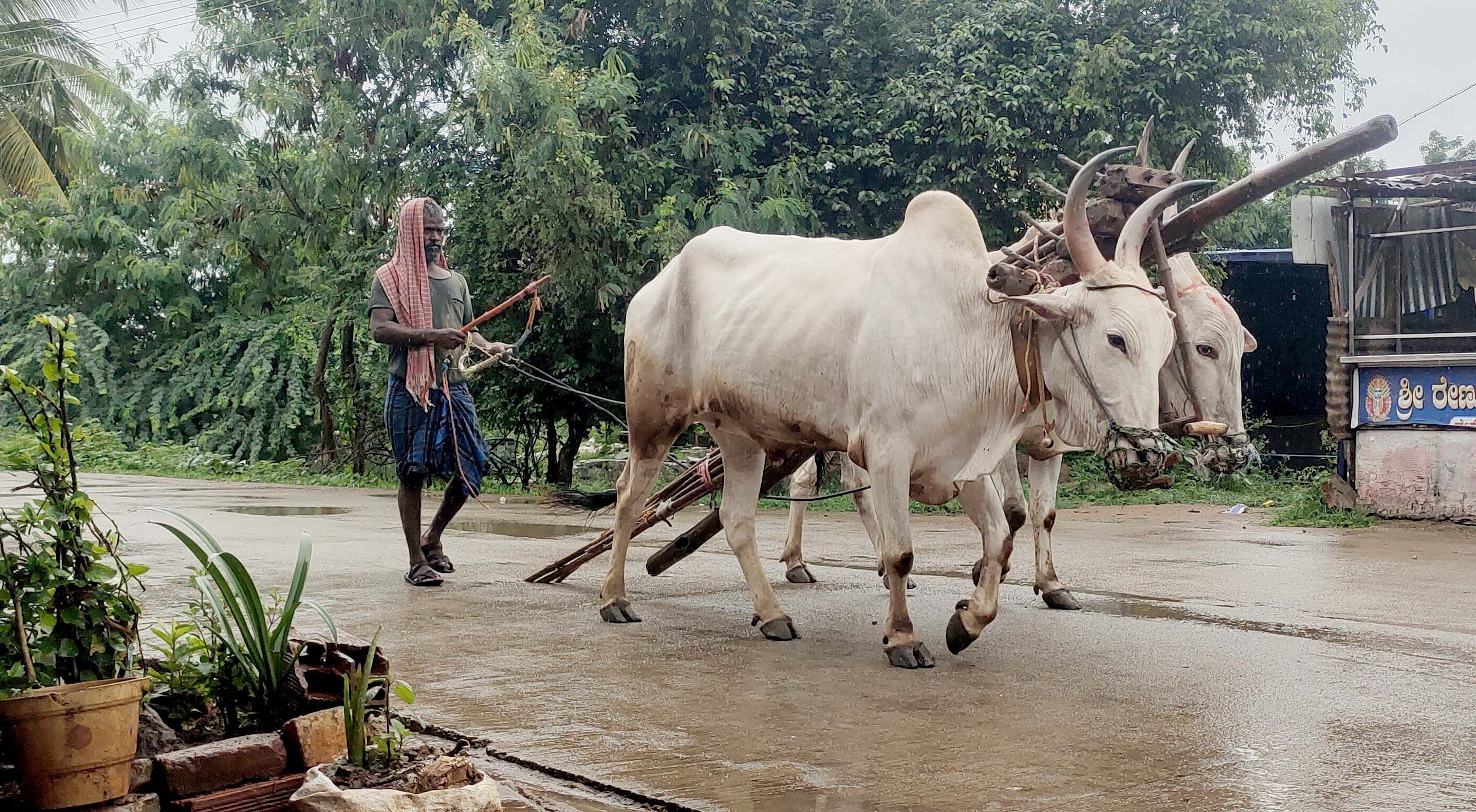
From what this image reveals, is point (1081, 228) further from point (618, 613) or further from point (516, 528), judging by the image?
point (516, 528)

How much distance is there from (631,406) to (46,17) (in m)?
22.3

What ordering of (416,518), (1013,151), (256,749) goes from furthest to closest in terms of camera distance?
(1013,151) → (416,518) → (256,749)

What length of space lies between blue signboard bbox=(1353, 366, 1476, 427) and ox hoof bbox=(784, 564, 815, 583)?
6986 millimetres

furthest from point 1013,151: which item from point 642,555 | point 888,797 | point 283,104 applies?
point 888,797

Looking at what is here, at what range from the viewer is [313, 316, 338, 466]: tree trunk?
63.9ft

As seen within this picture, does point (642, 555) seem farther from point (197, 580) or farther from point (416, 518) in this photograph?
point (197, 580)

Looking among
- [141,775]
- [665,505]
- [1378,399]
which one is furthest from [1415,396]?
[141,775]

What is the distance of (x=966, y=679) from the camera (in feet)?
16.2

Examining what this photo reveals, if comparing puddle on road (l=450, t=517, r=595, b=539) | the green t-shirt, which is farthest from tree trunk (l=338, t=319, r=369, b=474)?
the green t-shirt

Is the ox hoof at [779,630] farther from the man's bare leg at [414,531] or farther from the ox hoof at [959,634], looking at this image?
the man's bare leg at [414,531]

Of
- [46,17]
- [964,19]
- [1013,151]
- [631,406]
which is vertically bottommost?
[631,406]

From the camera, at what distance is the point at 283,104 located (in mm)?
14719

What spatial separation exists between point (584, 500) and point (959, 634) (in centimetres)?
318

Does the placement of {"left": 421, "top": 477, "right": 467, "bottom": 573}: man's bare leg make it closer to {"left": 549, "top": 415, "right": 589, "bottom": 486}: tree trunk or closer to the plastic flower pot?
the plastic flower pot
